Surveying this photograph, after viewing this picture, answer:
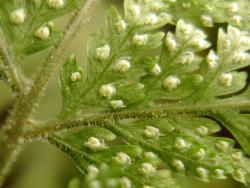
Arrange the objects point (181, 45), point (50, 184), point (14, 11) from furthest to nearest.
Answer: point (50, 184), point (181, 45), point (14, 11)

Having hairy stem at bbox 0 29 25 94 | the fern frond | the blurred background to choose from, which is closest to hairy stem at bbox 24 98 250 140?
the fern frond

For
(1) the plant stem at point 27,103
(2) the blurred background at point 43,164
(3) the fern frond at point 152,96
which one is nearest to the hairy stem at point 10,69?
(1) the plant stem at point 27,103

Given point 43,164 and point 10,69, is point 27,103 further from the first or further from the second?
point 43,164

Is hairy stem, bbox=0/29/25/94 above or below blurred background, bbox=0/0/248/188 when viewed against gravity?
above

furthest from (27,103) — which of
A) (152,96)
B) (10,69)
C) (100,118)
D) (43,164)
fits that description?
(43,164)

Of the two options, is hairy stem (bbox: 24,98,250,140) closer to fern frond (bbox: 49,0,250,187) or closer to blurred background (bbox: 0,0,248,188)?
fern frond (bbox: 49,0,250,187)

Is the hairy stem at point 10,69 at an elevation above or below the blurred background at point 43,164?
above

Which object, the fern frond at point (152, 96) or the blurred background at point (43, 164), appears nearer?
the fern frond at point (152, 96)

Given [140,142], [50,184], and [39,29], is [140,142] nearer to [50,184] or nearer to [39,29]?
[39,29]

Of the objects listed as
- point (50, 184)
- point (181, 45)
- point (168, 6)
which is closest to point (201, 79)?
point (181, 45)

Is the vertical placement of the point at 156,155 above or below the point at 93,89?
below

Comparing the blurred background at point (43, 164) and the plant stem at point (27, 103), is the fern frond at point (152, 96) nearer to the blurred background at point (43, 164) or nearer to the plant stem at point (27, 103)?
the plant stem at point (27, 103)
